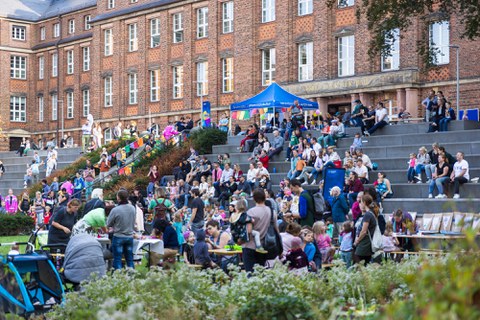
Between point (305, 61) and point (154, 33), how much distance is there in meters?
14.5

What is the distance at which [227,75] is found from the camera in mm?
50469

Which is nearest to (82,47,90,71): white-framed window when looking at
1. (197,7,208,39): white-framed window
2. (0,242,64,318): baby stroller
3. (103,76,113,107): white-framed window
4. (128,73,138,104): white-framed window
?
(103,76,113,107): white-framed window

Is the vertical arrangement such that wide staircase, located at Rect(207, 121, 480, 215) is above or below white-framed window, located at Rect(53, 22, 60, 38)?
below

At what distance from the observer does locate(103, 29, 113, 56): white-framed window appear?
5991cm

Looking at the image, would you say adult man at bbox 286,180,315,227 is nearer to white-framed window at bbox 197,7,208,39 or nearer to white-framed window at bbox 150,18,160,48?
white-framed window at bbox 197,7,208,39

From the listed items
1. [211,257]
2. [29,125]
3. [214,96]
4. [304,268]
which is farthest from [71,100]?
[304,268]

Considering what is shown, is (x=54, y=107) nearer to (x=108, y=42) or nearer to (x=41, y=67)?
(x=41, y=67)

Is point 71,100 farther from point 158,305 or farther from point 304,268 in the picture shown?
point 158,305

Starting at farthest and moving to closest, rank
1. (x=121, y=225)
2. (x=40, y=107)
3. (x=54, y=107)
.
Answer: (x=40, y=107), (x=54, y=107), (x=121, y=225)

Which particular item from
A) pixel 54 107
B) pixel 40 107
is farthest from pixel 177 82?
pixel 40 107

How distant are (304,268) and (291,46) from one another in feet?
109

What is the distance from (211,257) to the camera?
1791cm

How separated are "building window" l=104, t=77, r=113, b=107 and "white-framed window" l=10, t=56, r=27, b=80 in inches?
490

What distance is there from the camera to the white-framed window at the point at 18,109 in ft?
225
